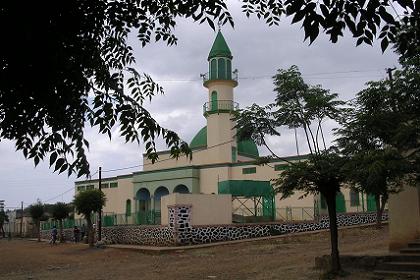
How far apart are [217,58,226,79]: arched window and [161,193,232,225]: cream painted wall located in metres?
15.6

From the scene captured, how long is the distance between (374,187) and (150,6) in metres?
6.48

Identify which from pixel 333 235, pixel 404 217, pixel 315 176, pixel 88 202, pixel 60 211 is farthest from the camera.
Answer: pixel 60 211

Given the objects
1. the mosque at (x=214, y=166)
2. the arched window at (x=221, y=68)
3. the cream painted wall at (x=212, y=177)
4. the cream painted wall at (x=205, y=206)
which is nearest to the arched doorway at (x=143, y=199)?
the mosque at (x=214, y=166)

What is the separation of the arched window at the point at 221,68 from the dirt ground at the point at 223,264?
18.9 meters

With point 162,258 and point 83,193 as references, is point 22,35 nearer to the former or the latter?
point 162,258

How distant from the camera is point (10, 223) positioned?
85.2m

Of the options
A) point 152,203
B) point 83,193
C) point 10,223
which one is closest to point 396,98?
point 83,193

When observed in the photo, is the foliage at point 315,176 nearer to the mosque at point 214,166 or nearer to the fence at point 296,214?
the fence at point 296,214

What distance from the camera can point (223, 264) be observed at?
1795 cm

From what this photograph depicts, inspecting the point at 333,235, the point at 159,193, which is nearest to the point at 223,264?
the point at 333,235

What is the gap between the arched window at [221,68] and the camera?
42719 millimetres

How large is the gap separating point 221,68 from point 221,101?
8.77ft

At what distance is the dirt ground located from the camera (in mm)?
14883

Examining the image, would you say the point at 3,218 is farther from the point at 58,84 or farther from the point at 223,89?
the point at 58,84
